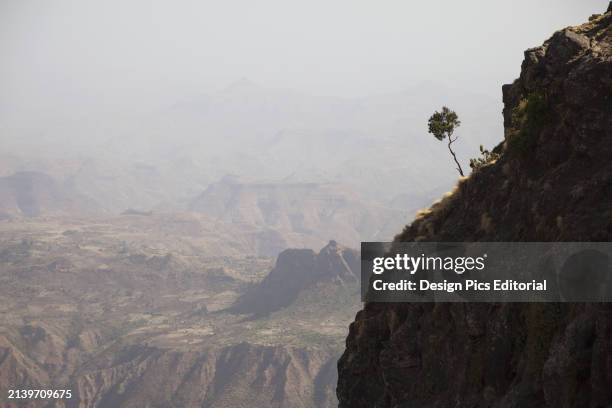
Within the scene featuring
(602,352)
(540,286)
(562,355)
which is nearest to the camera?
(602,352)

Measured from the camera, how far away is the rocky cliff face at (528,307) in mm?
27266

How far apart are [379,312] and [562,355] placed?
1913 centimetres

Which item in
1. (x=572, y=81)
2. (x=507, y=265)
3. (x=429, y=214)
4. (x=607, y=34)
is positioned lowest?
(x=507, y=265)

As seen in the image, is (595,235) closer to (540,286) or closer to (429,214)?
(540,286)

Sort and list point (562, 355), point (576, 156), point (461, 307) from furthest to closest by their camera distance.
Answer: point (461, 307)
point (576, 156)
point (562, 355)

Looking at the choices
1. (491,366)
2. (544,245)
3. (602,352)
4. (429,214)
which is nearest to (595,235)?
(544,245)

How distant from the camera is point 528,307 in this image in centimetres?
3083

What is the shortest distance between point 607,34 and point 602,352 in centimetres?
2068

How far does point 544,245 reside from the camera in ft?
105

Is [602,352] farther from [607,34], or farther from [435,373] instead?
[607,34]

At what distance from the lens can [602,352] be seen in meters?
25.1

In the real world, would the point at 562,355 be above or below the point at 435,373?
above

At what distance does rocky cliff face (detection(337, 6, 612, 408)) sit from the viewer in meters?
27.3

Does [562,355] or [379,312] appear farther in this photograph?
[379,312]
